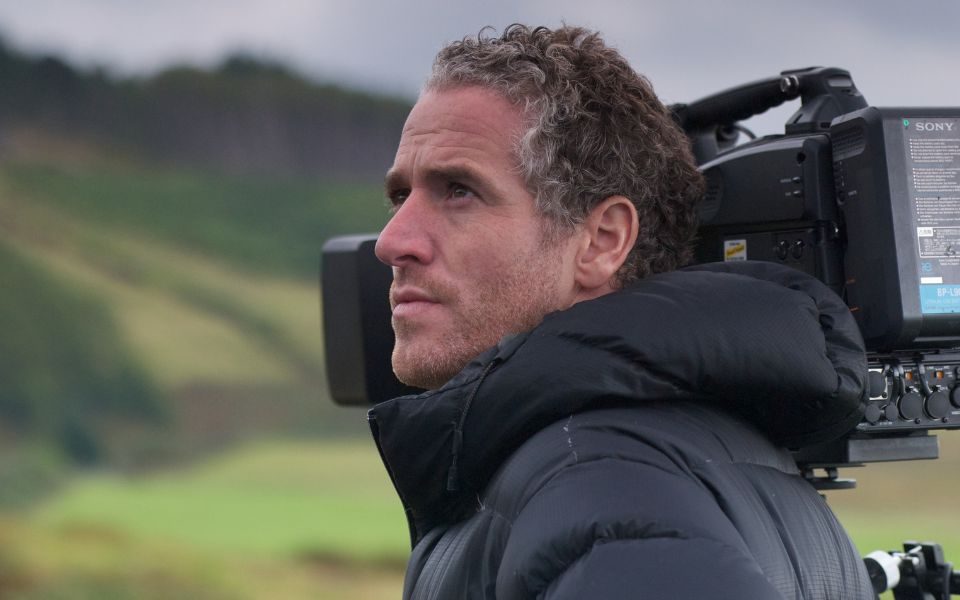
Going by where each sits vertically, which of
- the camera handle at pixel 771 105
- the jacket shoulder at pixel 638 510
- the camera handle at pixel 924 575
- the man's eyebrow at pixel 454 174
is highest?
the camera handle at pixel 771 105

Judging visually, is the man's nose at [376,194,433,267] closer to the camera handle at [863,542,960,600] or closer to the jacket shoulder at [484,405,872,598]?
the jacket shoulder at [484,405,872,598]

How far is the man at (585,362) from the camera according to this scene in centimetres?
99

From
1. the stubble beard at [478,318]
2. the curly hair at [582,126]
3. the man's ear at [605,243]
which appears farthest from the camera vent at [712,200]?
the stubble beard at [478,318]

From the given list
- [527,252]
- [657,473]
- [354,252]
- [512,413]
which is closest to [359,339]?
[354,252]

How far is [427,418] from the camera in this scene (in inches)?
46.2

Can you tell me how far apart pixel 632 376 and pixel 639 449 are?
77 mm

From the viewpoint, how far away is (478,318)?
138 cm

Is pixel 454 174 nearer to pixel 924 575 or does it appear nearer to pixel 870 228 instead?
pixel 870 228

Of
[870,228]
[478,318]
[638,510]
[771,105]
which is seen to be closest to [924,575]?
[870,228]

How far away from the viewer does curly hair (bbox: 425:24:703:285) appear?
1.43 meters

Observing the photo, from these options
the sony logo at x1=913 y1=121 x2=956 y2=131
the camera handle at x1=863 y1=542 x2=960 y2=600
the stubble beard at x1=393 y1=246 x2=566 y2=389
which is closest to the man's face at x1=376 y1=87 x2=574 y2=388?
the stubble beard at x1=393 y1=246 x2=566 y2=389

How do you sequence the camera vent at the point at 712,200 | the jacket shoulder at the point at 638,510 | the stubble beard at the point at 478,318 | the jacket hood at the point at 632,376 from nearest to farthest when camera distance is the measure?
the jacket shoulder at the point at 638,510
the jacket hood at the point at 632,376
the stubble beard at the point at 478,318
the camera vent at the point at 712,200

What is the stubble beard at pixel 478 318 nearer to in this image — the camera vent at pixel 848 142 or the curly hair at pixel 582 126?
the curly hair at pixel 582 126

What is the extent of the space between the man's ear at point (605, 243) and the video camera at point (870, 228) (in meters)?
0.23
